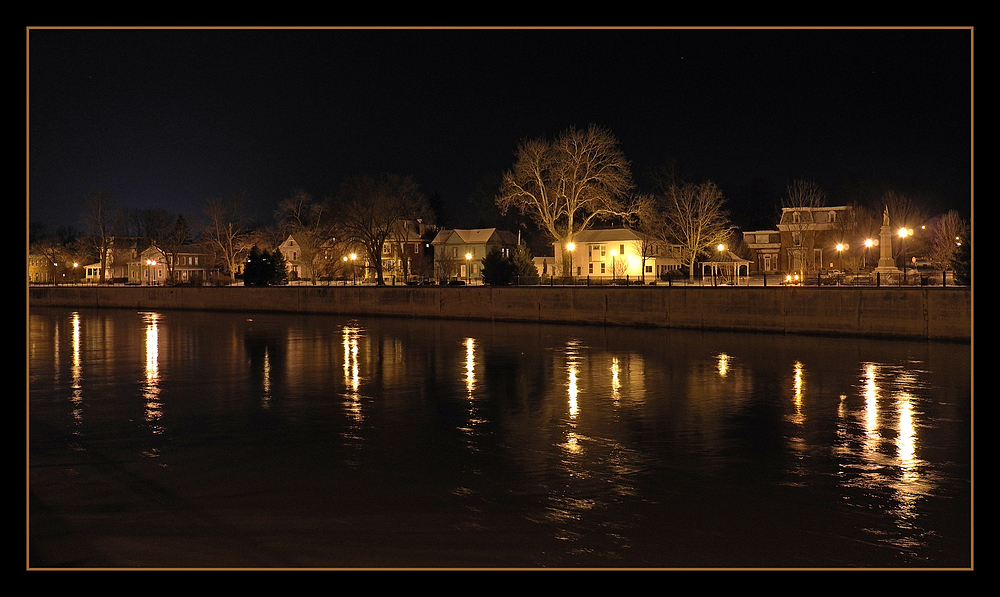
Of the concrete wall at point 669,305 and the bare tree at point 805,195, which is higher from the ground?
the bare tree at point 805,195

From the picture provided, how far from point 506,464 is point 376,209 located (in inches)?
2611

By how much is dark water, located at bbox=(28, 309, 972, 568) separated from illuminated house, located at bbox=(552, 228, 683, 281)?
59.5m

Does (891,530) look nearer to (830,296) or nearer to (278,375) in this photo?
(278,375)

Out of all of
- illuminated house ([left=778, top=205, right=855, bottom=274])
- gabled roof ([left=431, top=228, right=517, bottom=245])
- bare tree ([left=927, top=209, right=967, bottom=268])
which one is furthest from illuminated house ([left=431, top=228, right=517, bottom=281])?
bare tree ([left=927, top=209, right=967, bottom=268])

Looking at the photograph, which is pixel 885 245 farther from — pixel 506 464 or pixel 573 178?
pixel 506 464

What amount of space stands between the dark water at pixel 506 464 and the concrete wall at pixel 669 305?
4.90 metres

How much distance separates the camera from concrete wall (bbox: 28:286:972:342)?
114 ft

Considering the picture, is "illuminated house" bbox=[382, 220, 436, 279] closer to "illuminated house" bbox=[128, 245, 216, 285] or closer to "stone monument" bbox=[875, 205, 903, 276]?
"illuminated house" bbox=[128, 245, 216, 285]

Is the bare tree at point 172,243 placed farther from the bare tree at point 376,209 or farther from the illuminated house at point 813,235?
the illuminated house at point 813,235

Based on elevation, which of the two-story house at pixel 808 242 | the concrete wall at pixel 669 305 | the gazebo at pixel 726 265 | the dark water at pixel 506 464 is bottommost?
the dark water at pixel 506 464

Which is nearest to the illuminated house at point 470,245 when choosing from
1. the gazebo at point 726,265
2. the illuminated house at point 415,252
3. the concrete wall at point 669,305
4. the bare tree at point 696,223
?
the illuminated house at point 415,252

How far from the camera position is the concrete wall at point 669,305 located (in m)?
34.7

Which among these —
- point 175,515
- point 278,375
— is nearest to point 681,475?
point 175,515
